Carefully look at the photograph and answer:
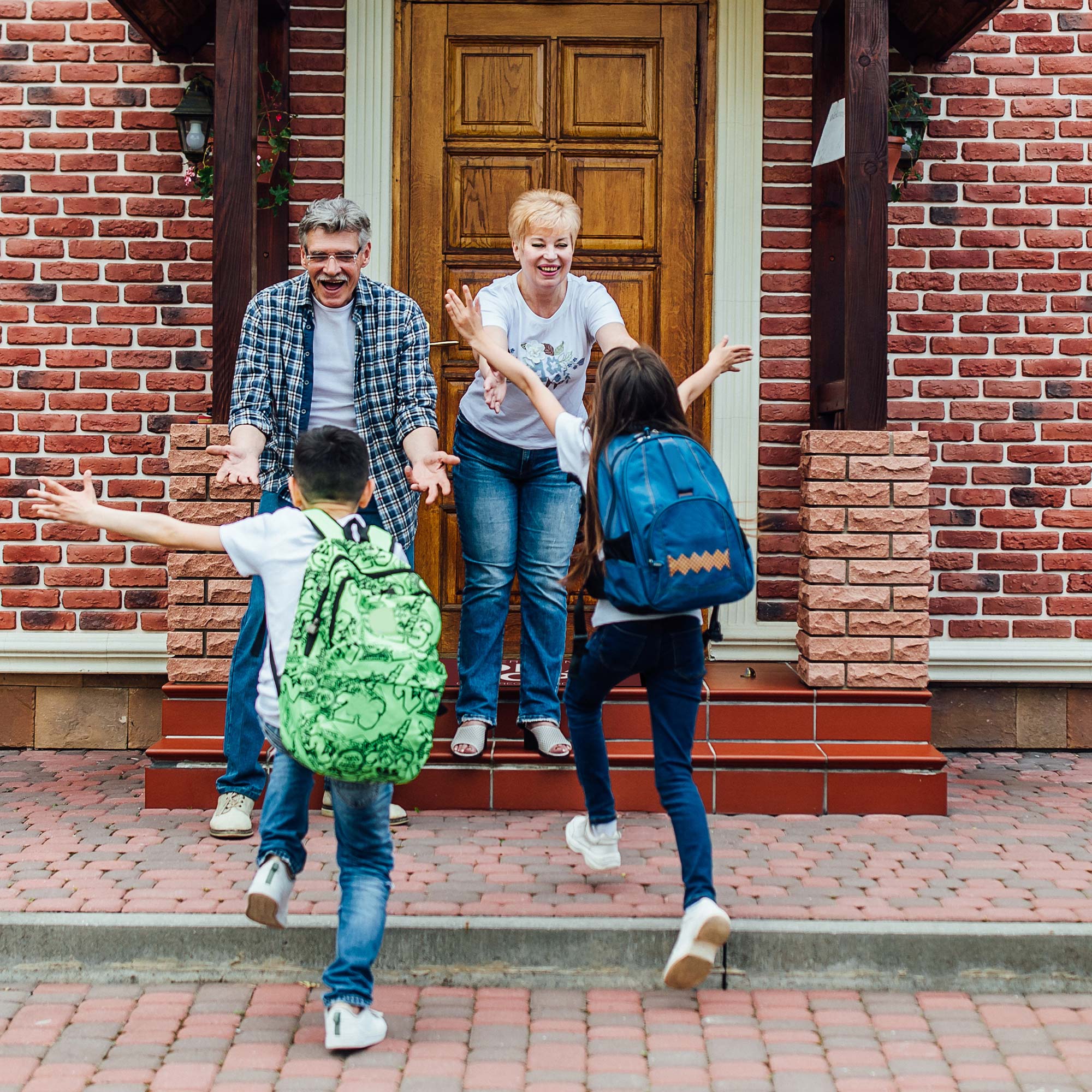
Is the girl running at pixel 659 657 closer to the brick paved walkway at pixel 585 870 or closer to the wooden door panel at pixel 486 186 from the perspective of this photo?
the brick paved walkway at pixel 585 870

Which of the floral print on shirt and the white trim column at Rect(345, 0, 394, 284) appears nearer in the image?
the floral print on shirt

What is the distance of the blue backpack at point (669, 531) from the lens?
11.1ft

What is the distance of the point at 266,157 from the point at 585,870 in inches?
140

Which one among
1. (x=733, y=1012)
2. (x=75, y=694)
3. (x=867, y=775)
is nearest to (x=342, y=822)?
(x=733, y=1012)

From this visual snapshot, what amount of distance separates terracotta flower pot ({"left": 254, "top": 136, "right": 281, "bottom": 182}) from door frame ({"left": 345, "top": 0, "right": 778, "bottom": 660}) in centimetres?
34

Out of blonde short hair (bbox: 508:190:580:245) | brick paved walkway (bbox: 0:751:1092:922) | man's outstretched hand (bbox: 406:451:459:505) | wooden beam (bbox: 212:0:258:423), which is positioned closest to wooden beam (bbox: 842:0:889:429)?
blonde short hair (bbox: 508:190:580:245)

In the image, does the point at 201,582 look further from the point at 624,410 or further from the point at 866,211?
the point at 866,211

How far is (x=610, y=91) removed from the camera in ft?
20.0

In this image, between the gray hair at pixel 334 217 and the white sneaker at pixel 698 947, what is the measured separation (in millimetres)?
2364

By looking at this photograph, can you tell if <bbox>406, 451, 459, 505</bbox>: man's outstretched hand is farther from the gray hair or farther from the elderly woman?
the gray hair

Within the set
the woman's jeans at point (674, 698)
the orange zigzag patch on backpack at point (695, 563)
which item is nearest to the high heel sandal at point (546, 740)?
the woman's jeans at point (674, 698)

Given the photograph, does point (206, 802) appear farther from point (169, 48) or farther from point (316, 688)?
point (169, 48)

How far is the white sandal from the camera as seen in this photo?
4.83 m

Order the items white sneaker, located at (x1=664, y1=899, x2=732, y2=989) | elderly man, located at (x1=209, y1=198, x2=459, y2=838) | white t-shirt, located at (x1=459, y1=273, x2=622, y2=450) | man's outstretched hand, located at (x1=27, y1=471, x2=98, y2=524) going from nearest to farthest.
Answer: man's outstretched hand, located at (x1=27, y1=471, x2=98, y2=524) → white sneaker, located at (x1=664, y1=899, x2=732, y2=989) → elderly man, located at (x1=209, y1=198, x2=459, y2=838) → white t-shirt, located at (x1=459, y1=273, x2=622, y2=450)
